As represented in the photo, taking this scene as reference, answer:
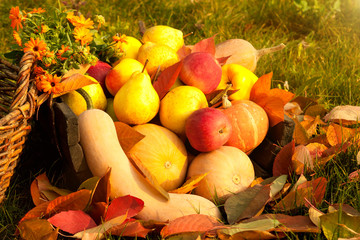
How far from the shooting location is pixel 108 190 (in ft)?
6.07

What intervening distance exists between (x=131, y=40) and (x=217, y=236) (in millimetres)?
1277

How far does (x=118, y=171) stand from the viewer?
76.2 inches

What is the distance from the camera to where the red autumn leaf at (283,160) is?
7.04 feet

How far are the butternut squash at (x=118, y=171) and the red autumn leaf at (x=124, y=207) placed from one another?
0.10 m

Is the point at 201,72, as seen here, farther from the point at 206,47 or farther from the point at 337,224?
the point at 337,224

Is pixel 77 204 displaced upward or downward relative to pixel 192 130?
downward

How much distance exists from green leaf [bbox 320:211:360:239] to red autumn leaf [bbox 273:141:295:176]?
480 millimetres

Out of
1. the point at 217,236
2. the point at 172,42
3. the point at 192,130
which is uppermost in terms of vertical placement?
the point at 172,42

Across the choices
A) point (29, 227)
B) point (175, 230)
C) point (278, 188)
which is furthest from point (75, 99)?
point (278, 188)

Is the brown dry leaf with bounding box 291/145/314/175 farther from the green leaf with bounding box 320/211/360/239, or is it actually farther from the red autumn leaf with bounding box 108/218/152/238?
the red autumn leaf with bounding box 108/218/152/238

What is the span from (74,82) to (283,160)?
107cm

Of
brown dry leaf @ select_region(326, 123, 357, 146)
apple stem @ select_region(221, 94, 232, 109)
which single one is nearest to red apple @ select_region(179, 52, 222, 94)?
apple stem @ select_region(221, 94, 232, 109)

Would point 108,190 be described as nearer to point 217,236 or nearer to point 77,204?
point 77,204

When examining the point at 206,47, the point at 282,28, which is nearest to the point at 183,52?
the point at 206,47
